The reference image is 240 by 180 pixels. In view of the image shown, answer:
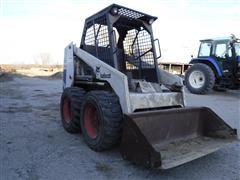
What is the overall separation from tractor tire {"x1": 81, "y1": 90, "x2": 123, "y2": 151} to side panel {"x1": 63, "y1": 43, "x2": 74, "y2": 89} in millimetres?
1442

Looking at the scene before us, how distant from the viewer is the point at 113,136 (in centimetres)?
411

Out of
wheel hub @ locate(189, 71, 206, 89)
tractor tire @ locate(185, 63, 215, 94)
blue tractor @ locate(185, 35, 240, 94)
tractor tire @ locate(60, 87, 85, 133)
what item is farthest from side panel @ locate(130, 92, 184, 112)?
wheel hub @ locate(189, 71, 206, 89)

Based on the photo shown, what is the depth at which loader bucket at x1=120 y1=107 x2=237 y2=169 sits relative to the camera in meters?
3.56

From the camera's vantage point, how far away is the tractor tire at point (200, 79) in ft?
37.9

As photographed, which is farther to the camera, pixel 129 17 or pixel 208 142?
pixel 129 17

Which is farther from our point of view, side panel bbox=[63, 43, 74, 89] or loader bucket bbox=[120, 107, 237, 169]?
side panel bbox=[63, 43, 74, 89]

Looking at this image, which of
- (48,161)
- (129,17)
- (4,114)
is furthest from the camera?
(4,114)

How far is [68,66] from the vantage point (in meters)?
6.17

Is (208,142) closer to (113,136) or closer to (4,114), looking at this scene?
(113,136)

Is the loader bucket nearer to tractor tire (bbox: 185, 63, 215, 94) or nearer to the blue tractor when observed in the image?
tractor tire (bbox: 185, 63, 215, 94)

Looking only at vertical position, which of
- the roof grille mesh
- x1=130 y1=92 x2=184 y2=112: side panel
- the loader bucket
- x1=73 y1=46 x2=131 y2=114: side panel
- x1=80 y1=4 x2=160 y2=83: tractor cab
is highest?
the roof grille mesh

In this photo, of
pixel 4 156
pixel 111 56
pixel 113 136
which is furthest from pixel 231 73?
pixel 4 156

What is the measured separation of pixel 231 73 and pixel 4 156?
9.63 m

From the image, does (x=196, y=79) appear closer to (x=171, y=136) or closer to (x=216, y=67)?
(x=216, y=67)
